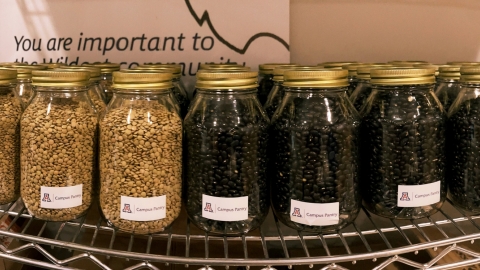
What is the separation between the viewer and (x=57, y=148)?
26.8 inches

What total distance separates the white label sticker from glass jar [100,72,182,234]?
0.21m

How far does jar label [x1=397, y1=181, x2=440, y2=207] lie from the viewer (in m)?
0.70

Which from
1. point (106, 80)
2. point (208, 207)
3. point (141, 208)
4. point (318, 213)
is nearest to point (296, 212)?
point (318, 213)

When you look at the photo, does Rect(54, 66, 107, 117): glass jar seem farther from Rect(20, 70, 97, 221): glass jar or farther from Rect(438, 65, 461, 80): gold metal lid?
Rect(438, 65, 461, 80): gold metal lid

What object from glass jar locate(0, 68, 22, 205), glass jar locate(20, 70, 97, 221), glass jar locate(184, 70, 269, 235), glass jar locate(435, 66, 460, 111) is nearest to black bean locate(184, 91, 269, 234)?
glass jar locate(184, 70, 269, 235)

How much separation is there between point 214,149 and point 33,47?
0.74 m

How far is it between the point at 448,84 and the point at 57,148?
30.2 inches

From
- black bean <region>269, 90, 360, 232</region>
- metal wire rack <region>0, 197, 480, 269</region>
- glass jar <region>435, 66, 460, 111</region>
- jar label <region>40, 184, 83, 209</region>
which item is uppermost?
glass jar <region>435, 66, 460, 111</region>

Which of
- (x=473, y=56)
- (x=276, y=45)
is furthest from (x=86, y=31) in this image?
(x=473, y=56)

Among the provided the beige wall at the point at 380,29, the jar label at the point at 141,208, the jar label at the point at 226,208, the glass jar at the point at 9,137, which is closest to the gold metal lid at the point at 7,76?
the glass jar at the point at 9,137

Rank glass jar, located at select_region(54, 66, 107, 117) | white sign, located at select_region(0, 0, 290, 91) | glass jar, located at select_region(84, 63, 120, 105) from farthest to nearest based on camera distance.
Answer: white sign, located at select_region(0, 0, 290, 91)
glass jar, located at select_region(84, 63, 120, 105)
glass jar, located at select_region(54, 66, 107, 117)

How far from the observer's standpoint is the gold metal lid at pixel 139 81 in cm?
66

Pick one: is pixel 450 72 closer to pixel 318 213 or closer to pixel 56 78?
pixel 318 213

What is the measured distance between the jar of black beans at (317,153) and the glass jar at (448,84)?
296 millimetres
